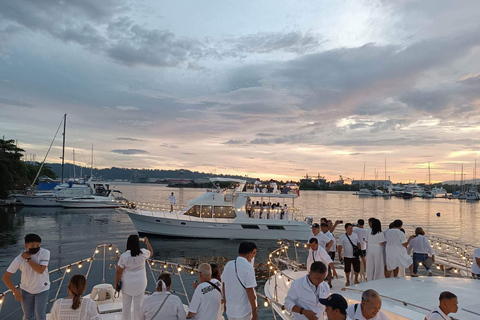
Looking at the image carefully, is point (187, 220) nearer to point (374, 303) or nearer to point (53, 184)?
point (374, 303)

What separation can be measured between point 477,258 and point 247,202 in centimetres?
1692

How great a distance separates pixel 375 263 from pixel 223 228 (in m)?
14.7

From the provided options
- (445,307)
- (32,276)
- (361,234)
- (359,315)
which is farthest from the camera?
(361,234)

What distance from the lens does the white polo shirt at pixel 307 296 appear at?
Result: 358 cm

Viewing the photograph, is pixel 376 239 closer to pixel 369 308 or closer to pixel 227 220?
pixel 369 308

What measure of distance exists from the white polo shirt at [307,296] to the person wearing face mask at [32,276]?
3.47m

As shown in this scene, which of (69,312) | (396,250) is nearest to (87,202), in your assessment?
(396,250)

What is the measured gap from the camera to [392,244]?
23.3ft

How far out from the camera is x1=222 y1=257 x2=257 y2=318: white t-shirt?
150 inches

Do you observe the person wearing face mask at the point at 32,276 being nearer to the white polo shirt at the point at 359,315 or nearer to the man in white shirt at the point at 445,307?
the white polo shirt at the point at 359,315

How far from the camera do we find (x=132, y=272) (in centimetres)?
482

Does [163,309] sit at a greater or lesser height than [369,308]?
lesser

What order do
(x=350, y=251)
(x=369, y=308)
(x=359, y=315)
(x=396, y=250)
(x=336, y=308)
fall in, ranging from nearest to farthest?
(x=336, y=308) → (x=369, y=308) → (x=359, y=315) → (x=396, y=250) → (x=350, y=251)

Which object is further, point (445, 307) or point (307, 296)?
point (307, 296)
